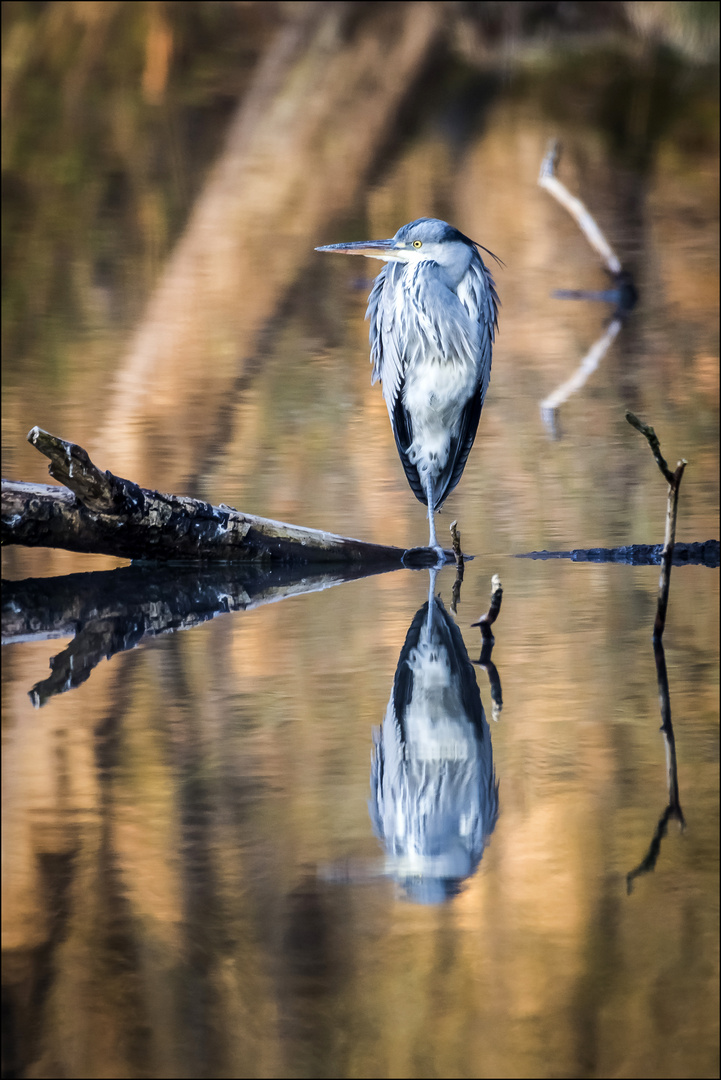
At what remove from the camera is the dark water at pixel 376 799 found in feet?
6.83

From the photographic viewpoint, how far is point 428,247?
488cm

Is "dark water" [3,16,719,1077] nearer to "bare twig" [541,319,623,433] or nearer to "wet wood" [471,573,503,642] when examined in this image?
"wet wood" [471,573,503,642]

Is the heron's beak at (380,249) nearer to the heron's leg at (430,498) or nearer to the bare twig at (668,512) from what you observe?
the heron's leg at (430,498)

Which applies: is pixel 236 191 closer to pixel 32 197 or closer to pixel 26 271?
pixel 32 197

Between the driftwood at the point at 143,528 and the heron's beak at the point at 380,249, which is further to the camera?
the heron's beak at the point at 380,249

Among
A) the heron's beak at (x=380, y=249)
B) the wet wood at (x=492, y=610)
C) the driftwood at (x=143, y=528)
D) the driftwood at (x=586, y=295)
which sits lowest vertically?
the wet wood at (x=492, y=610)

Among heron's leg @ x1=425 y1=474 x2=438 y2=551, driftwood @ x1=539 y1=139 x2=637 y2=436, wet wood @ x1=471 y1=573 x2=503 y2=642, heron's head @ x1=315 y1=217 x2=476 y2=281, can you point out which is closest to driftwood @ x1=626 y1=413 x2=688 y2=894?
wet wood @ x1=471 y1=573 x2=503 y2=642

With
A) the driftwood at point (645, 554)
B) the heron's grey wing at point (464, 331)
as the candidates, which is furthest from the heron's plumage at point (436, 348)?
the driftwood at point (645, 554)

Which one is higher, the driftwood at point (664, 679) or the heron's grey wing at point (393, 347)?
the heron's grey wing at point (393, 347)

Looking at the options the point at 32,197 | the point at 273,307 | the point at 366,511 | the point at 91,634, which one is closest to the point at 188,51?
the point at 32,197

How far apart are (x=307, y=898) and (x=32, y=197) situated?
44.7 ft

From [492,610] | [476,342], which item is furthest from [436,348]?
[492,610]

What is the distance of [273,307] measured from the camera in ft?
36.0

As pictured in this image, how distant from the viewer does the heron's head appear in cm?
485
